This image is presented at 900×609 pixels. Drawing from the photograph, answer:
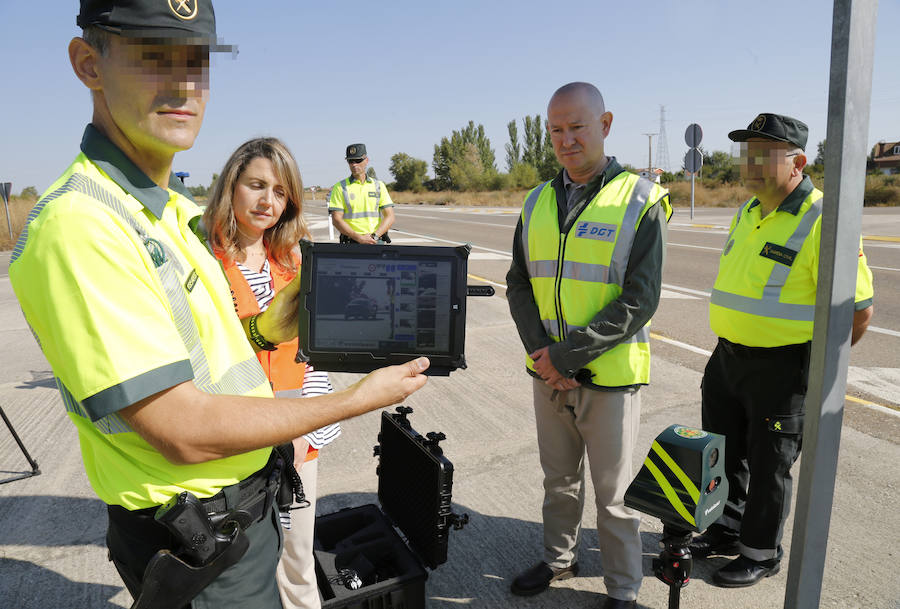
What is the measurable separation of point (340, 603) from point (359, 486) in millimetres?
1390

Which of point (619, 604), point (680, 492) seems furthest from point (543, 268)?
point (619, 604)

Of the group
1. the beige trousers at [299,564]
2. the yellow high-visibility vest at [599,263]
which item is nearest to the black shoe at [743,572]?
the yellow high-visibility vest at [599,263]

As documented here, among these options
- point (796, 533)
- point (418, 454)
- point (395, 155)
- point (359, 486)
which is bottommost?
point (359, 486)

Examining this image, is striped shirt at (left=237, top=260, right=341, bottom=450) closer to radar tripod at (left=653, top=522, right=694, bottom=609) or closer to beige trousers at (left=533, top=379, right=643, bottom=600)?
beige trousers at (left=533, top=379, right=643, bottom=600)

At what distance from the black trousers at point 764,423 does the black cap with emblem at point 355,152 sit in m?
6.97

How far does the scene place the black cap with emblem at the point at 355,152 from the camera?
895cm

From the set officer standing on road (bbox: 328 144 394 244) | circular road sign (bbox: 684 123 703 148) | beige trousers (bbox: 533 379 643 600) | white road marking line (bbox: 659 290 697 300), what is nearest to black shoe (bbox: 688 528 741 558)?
beige trousers (bbox: 533 379 643 600)

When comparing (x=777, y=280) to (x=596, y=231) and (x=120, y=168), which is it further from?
(x=120, y=168)

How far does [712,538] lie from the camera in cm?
315

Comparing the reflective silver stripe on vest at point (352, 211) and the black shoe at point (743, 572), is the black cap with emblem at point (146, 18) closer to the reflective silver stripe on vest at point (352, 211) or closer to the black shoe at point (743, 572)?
the black shoe at point (743, 572)

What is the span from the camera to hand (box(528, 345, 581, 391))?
8.82ft

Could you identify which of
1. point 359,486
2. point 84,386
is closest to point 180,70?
point 84,386

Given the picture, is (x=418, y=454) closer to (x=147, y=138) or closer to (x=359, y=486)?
(x=359, y=486)

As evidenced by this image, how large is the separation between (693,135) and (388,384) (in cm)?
2060
